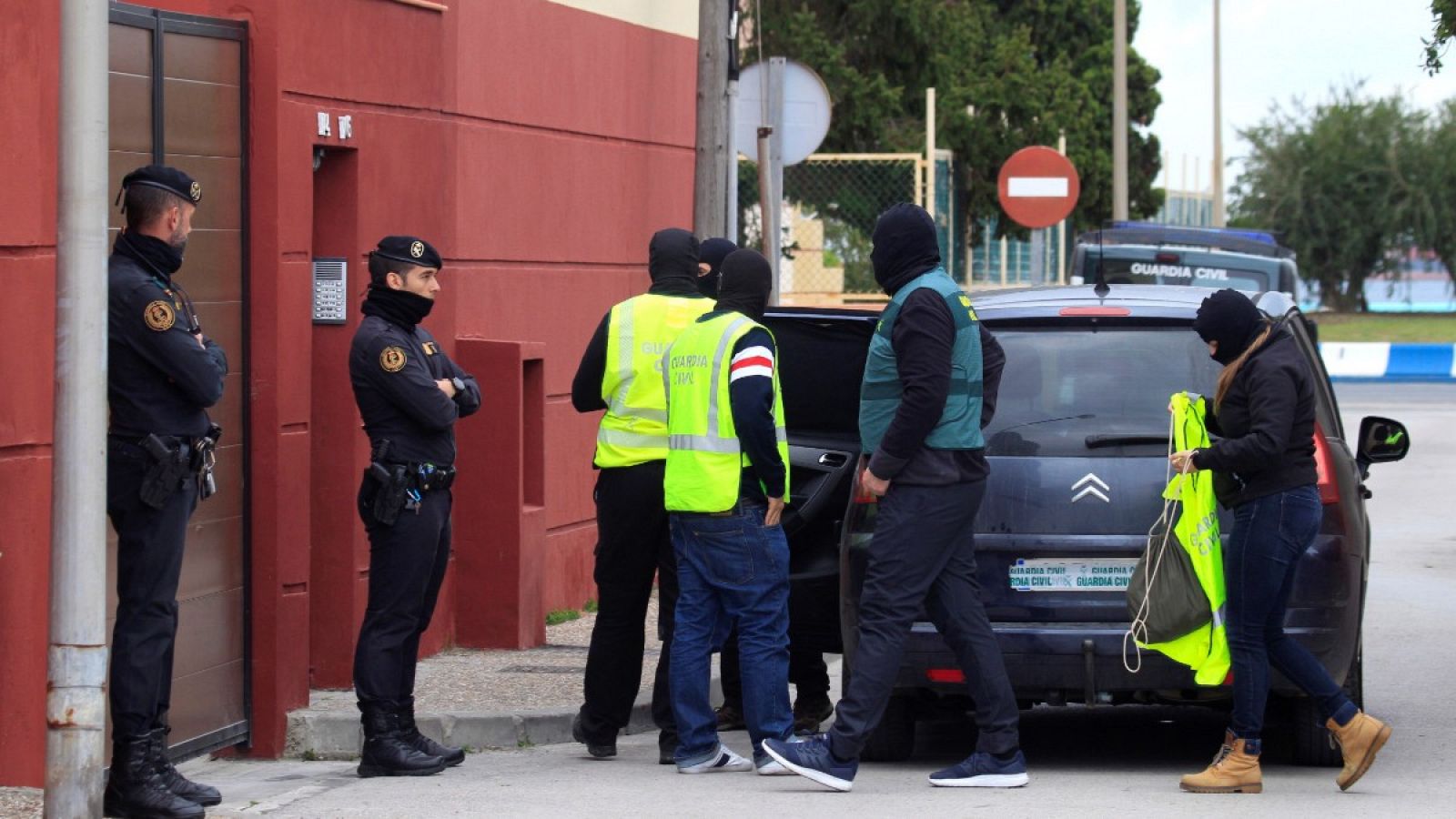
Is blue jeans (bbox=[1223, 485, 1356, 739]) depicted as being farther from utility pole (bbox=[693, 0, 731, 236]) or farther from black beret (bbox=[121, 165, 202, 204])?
utility pole (bbox=[693, 0, 731, 236])

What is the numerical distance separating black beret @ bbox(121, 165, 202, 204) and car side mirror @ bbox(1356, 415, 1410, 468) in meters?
4.32

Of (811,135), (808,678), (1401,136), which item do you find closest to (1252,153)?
(1401,136)

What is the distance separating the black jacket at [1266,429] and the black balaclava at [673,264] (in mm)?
1917

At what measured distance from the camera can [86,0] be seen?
18.6 feet

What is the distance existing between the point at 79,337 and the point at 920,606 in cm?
278

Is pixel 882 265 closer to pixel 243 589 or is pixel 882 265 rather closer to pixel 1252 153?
pixel 243 589

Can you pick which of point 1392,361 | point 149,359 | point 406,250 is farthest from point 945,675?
point 1392,361

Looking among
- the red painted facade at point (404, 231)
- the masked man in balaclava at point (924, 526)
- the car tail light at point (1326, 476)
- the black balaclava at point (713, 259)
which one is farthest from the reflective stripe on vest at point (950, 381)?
the red painted facade at point (404, 231)

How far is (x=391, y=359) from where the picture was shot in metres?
7.26

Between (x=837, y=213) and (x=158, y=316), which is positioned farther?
(x=837, y=213)

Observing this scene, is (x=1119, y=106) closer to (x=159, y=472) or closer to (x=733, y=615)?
(x=733, y=615)

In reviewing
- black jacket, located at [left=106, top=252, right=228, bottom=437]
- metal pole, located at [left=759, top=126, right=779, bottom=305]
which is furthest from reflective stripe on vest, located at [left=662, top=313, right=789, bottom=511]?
metal pole, located at [left=759, top=126, right=779, bottom=305]

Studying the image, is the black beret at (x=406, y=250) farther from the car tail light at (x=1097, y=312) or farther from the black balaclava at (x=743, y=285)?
the car tail light at (x=1097, y=312)

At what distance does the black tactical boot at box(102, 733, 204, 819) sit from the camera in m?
6.43
